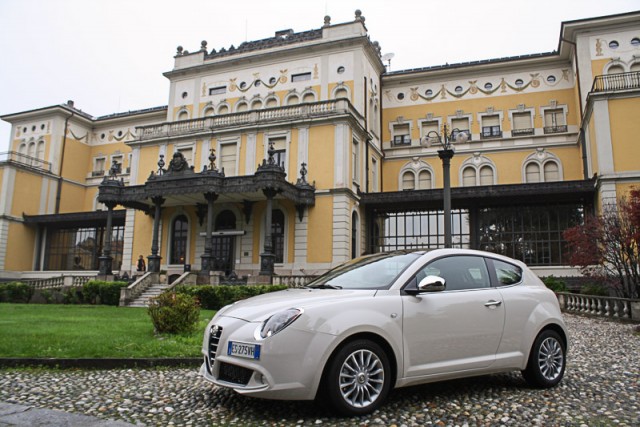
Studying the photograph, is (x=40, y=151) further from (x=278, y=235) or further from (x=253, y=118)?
(x=278, y=235)

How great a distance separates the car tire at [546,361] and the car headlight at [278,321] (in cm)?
306

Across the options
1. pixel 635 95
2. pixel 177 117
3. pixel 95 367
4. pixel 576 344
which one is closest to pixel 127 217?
pixel 177 117

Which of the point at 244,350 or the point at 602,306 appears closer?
the point at 244,350

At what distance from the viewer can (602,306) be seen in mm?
15195

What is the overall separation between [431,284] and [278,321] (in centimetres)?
164

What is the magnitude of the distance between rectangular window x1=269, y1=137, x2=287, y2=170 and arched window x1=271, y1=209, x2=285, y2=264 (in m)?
2.89

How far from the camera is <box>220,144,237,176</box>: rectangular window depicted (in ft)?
93.1

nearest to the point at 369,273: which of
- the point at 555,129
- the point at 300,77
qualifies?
the point at 300,77

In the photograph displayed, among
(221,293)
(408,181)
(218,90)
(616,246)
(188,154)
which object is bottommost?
(221,293)

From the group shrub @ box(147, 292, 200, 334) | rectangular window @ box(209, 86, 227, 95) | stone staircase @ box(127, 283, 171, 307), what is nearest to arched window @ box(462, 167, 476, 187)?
rectangular window @ box(209, 86, 227, 95)

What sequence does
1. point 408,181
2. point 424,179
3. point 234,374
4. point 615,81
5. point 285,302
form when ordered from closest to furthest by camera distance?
point 234,374, point 285,302, point 615,81, point 424,179, point 408,181

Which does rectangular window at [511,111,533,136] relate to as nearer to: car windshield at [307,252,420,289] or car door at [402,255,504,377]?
car door at [402,255,504,377]

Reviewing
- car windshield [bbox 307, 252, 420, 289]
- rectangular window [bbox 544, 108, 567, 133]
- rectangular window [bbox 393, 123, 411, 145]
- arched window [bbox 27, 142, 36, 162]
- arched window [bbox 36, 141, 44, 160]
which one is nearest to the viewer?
car windshield [bbox 307, 252, 420, 289]

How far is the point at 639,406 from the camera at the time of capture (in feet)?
16.2
